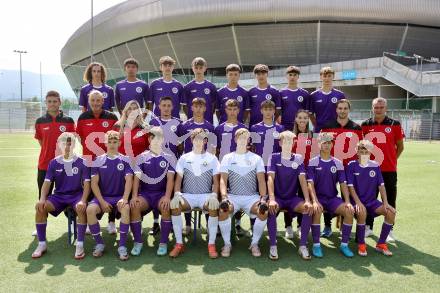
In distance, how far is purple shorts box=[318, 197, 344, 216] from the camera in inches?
186

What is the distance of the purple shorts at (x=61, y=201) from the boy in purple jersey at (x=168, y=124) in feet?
4.85

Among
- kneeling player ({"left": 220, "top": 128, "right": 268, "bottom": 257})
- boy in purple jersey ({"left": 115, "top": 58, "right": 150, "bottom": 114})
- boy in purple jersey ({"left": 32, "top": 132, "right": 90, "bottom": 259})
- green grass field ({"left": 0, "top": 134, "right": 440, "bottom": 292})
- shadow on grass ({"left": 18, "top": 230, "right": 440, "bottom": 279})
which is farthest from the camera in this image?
boy in purple jersey ({"left": 115, "top": 58, "right": 150, "bottom": 114})

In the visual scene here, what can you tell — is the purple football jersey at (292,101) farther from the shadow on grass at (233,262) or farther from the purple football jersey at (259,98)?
the shadow on grass at (233,262)

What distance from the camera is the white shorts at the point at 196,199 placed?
4.68 meters

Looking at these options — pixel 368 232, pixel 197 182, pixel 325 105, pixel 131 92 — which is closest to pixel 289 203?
pixel 197 182

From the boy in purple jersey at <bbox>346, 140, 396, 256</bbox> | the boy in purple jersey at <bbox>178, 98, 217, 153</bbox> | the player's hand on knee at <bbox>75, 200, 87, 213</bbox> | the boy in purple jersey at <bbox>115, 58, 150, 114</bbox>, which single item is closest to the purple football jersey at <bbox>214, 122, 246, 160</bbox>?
the boy in purple jersey at <bbox>178, 98, 217, 153</bbox>

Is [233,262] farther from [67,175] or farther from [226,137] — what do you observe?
[67,175]

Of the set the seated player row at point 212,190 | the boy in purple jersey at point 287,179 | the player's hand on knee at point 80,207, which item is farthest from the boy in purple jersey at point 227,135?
the player's hand on knee at point 80,207

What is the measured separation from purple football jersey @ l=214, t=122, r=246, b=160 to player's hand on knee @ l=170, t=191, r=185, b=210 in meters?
1.13

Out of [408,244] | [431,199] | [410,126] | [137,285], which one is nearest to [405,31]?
[410,126]

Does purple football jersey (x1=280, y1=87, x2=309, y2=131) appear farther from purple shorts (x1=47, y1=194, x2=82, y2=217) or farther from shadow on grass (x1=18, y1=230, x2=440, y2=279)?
purple shorts (x1=47, y1=194, x2=82, y2=217)

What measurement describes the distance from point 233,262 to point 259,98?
282 cm

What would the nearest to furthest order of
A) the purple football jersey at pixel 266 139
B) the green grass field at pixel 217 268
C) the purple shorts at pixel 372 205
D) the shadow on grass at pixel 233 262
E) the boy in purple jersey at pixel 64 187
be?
the green grass field at pixel 217 268 → the shadow on grass at pixel 233 262 → the boy in purple jersey at pixel 64 187 → the purple shorts at pixel 372 205 → the purple football jersey at pixel 266 139

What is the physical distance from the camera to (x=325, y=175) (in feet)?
16.1
